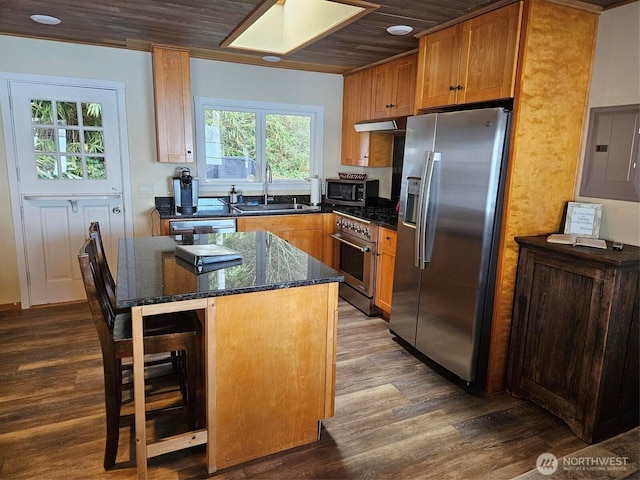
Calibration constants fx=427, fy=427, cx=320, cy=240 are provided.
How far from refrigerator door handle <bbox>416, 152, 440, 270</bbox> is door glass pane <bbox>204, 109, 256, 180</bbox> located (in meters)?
2.33

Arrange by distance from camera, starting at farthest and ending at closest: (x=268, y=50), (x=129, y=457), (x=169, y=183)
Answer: (x=169, y=183) → (x=268, y=50) → (x=129, y=457)

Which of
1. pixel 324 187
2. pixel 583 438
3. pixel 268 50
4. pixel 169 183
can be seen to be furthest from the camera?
pixel 324 187

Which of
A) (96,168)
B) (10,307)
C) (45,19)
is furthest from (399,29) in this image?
(10,307)

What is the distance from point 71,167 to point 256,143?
1772 millimetres

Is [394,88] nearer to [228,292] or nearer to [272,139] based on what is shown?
[272,139]

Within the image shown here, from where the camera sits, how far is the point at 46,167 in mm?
3826

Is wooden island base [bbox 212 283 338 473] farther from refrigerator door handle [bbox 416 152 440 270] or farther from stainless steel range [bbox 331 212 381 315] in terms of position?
stainless steel range [bbox 331 212 381 315]

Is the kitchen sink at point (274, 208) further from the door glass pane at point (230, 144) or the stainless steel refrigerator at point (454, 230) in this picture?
the stainless steel refrigerator at point (454, 230)

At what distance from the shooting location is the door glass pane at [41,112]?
12.2 ft

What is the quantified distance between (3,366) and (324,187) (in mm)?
3313

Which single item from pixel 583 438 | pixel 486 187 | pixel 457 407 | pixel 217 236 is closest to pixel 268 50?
pixel 217 236

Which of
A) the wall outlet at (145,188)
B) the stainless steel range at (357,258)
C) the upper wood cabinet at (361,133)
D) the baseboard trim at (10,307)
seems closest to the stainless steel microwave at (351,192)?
the upper wood cabinet at (361,133)

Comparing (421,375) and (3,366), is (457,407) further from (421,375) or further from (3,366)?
(3,366)

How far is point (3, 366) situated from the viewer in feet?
9.34
